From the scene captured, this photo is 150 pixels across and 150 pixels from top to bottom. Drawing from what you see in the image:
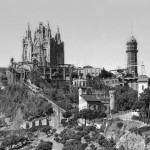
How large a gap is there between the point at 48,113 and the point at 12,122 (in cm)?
867

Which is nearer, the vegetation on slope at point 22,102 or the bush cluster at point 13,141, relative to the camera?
the bush cluster at point 13,141

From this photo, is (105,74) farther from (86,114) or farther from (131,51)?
(86,114)

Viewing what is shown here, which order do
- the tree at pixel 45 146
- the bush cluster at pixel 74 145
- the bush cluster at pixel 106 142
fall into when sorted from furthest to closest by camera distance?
the tree at pixel 45 146 < the bush cluster at pixel 74 145 < the bush cluster at pixel 106 142

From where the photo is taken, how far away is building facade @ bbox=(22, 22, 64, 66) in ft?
440

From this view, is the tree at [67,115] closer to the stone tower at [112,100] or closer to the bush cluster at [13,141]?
the stone tower at [112,100]

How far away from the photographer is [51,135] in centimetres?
8644

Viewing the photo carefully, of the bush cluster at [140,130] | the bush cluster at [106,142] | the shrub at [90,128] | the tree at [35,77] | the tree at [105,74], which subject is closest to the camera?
the bush cluster at [140,130]

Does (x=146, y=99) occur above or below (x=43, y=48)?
below

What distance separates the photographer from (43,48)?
135 meters

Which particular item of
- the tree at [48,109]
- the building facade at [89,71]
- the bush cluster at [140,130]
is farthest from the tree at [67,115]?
the building facade at [89,71]

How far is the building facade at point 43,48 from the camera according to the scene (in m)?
134

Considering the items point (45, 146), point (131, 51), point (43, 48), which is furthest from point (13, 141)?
point (131, 51)

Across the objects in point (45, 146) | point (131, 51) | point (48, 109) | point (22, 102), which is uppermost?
point (131, 51)

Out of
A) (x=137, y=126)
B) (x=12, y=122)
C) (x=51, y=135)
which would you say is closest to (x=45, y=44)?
(x=12, y=122)
